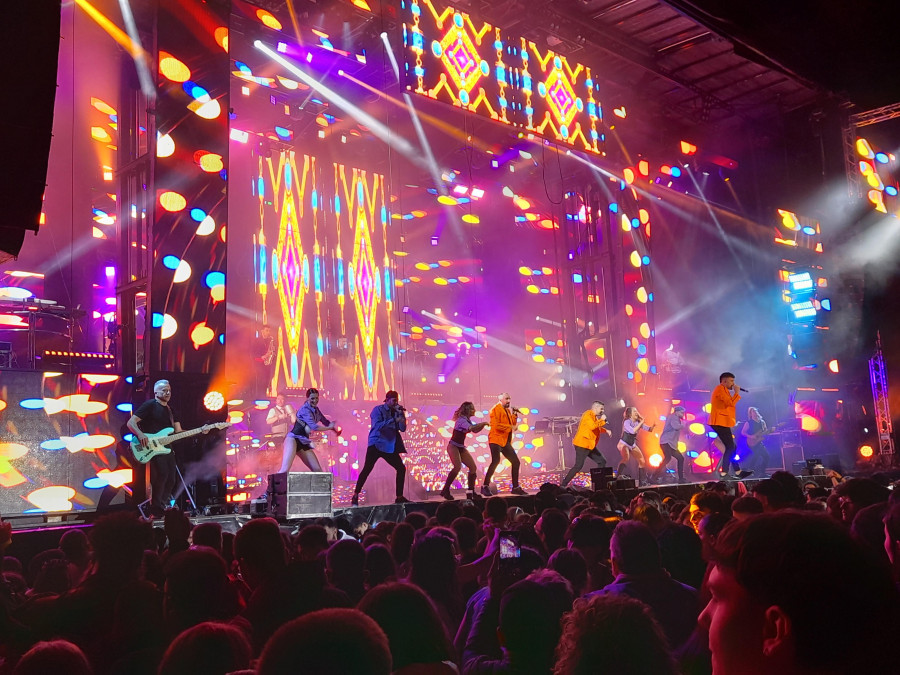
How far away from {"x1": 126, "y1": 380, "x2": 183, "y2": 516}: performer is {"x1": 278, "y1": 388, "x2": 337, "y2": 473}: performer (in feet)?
5.80

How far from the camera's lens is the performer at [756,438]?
16.5 m

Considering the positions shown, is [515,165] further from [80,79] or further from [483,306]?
[80,79]

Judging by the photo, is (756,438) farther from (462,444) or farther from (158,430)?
(158,430)

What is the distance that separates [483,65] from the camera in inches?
509

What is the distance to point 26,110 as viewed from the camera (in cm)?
413

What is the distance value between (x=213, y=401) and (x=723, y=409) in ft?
26.8

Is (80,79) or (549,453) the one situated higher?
(80,79)

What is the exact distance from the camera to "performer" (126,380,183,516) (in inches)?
348

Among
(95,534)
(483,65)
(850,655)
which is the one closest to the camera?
(850,655)

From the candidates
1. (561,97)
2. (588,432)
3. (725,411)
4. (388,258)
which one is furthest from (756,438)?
(388,258)

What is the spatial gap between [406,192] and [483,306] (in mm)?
4137

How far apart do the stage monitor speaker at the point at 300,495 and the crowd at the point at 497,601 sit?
9.99 feet

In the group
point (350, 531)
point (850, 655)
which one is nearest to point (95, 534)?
point (850, 655)

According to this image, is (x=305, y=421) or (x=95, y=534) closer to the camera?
(x=95, y=534)
